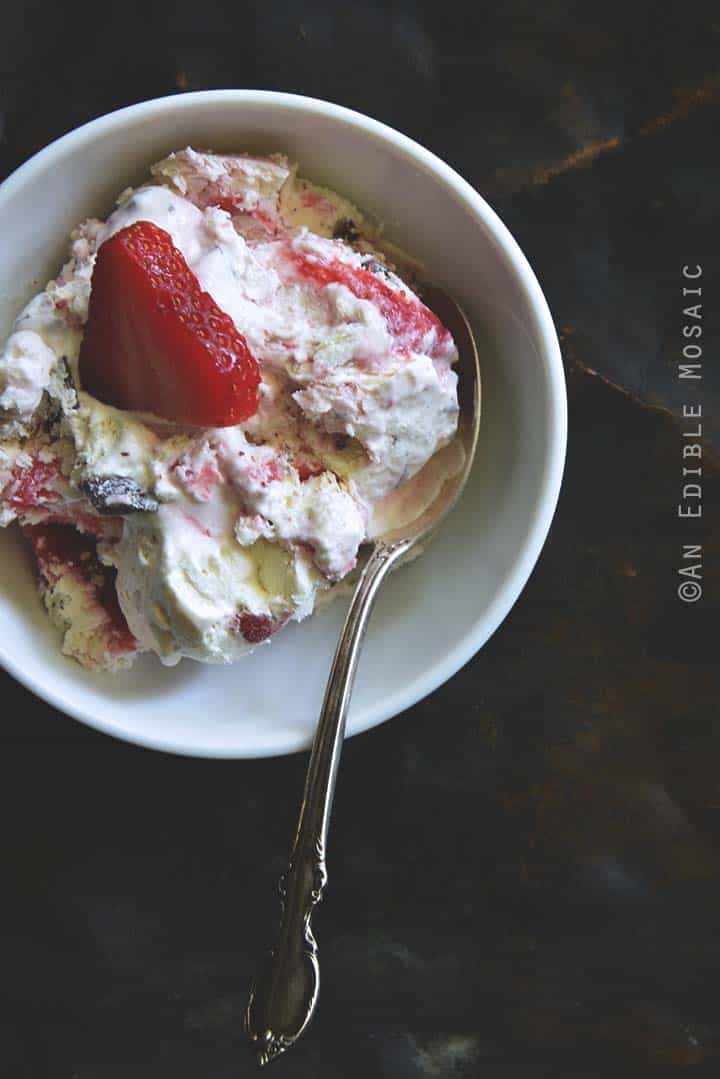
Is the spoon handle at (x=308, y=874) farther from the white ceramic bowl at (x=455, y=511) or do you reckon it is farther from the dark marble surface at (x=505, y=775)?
the dark marble surface at (x=505, y=775)

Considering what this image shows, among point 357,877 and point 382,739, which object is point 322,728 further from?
point 357,877

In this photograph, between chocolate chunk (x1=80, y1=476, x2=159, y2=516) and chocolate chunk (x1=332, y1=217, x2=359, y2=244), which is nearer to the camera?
chocolate chunk (x1=80, y1=476, x2=159, y2=516)

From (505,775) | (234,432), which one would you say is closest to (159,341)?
(234,432)

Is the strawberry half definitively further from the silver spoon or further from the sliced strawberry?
the silver spoon

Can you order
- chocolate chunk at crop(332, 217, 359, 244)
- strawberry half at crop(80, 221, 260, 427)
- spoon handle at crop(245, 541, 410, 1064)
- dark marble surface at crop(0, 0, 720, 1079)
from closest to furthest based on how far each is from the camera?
strawberry half at crop(80, 221, 260, 427) < spoon handle at crop(245, 541, 410, 1064) < chocolate chunk at crop(332, 217, 359, 244) < dark marble surface at crop(0, 0, 720, 1079)

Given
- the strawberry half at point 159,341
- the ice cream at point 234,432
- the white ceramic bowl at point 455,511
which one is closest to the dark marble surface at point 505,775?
the white ceramic bowl at point 455,511

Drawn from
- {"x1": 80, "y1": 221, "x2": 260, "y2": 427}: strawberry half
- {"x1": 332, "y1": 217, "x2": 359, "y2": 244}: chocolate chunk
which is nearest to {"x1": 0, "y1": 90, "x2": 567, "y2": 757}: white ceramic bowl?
{"x1": 332, "y1": 217, "x2": 359, "y2": 244}: chocolate chunk

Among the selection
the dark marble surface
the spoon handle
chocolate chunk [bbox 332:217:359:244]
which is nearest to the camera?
the spoon handle

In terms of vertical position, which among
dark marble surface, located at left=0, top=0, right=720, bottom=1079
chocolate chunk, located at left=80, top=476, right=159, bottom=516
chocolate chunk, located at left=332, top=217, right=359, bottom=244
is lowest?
dark marble surface, located at left=0, top=0, right=720, bottom=1079
